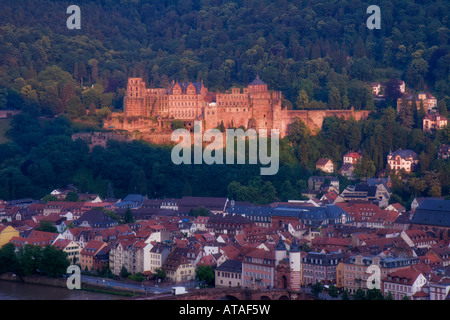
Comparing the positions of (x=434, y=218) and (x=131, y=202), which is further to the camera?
(x=131, y=202)

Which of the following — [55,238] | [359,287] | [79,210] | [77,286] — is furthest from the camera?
[79,210]

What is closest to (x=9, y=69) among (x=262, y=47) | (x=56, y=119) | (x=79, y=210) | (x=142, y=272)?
(x=56, y=119)

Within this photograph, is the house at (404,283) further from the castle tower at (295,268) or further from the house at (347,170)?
the house at (347,170)

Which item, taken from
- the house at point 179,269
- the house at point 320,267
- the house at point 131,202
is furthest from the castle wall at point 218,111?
the house at point 320,267

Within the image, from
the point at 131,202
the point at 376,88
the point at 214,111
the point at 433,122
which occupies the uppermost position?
the point at 376,88

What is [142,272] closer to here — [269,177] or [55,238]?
[55,238]

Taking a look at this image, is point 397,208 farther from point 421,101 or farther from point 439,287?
point 439,287

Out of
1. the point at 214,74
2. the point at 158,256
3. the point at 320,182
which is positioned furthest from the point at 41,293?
the point at 214,74
